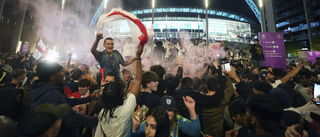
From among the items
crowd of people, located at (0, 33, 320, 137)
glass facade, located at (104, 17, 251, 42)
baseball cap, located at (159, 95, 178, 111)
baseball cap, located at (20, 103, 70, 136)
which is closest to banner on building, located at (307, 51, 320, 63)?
crowd of people, located at (0, 33, 320, 137)

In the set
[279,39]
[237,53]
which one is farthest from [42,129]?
[237,53]

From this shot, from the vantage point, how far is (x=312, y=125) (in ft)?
6.55

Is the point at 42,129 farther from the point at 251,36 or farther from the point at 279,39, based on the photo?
the point at 251,36

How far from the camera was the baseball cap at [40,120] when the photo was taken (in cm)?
126

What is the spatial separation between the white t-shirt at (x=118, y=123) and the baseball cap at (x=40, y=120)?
690 mm

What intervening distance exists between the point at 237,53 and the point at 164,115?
18.8 m

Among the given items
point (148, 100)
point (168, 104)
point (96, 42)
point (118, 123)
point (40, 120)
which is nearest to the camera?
point (40, 120)

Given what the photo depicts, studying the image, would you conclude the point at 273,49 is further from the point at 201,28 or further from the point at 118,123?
the point at 201,28

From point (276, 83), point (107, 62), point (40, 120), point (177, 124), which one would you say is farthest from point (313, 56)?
point (40, 120)

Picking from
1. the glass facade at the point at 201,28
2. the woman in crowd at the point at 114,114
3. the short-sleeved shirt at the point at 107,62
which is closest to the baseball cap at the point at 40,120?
the woman in crowd at the point at 114,114

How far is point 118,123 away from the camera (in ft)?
6.68

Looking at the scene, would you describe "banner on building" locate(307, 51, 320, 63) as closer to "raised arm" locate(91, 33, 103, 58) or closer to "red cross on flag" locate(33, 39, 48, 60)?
"raised arm" locate(91, 33, 103, 58)

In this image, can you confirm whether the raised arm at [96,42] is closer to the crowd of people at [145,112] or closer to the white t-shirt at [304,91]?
the crowd of people at [145,112]

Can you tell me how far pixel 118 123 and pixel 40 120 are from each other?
0.93m
